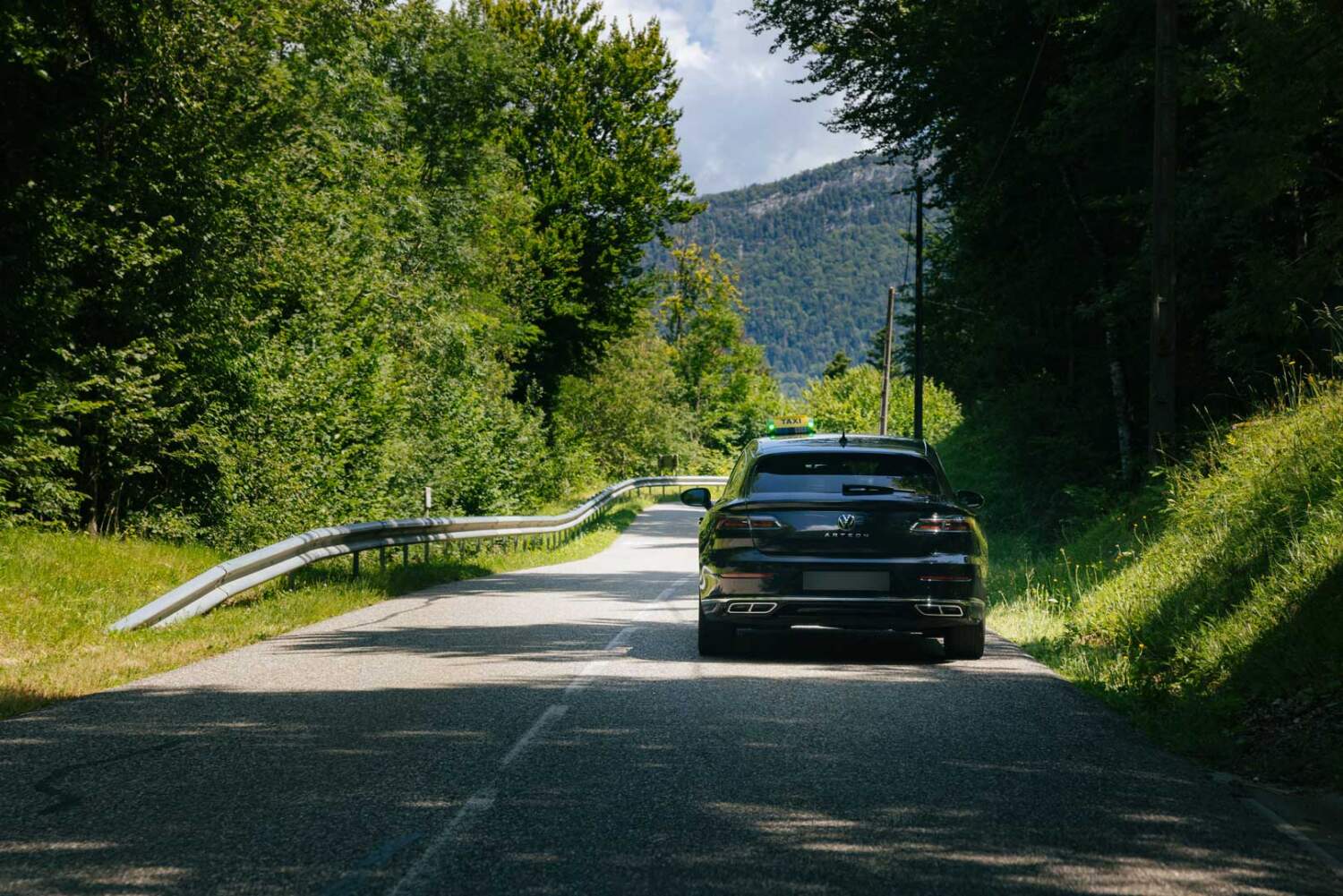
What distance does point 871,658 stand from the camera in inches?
387

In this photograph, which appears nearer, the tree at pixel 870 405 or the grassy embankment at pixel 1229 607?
the grassy embankment at pixel 1229 607

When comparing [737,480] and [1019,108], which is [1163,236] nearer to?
[1019,108]

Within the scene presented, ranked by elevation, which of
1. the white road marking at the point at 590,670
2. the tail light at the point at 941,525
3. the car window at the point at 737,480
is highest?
the car window at the point at 737,480

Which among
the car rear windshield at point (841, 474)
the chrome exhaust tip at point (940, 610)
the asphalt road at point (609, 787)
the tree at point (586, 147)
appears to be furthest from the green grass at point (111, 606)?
the tree at point (586, 147)

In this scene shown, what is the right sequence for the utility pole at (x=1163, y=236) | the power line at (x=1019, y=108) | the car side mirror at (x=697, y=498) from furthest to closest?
1. the power line at (x=1019, y=108)
2. the utility pole at (x=1163, y=236)
3. the car side mirror at (x=697, y=498)

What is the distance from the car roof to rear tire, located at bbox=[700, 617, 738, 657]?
1346mm

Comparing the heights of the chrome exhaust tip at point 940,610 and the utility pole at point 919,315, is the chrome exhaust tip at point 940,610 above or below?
below

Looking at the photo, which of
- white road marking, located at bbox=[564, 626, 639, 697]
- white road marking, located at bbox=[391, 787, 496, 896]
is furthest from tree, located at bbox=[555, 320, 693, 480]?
white road marking, located at bbox=[391, 787, 496, 896]

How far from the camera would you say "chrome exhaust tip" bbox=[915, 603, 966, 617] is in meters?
9.09

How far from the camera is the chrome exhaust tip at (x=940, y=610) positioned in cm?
909

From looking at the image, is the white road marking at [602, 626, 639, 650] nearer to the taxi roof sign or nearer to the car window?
the car window

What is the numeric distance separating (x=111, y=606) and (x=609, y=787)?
6937 millimetres

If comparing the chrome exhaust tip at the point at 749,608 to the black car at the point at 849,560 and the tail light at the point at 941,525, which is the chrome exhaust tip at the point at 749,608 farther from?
the tail light at the point at 941,525

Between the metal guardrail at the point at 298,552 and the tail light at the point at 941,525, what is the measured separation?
5831 millimetres
